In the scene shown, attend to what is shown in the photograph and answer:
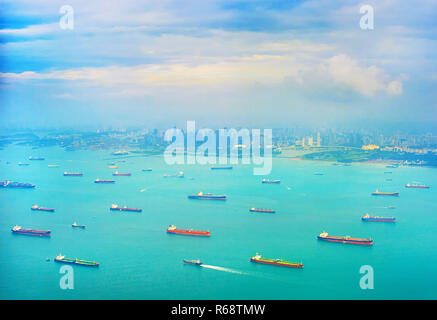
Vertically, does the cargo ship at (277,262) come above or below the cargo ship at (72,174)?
below

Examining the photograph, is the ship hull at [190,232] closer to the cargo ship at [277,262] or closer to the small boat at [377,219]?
the cargo ship at [277,262]

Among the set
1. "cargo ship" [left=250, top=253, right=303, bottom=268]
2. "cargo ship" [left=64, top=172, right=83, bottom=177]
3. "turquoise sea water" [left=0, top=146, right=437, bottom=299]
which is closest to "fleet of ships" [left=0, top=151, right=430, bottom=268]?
"cargo ship" [left=250, top=253, right=303, bottom=268]

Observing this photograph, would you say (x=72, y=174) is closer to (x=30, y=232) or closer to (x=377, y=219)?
(x=30, y=232)

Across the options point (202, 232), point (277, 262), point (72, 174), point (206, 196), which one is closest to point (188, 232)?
point (202, 232)

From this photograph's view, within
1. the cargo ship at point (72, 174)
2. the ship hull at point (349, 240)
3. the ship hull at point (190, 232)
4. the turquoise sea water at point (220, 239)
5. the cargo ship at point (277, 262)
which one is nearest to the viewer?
the turquoise sea water at point (220, 239)

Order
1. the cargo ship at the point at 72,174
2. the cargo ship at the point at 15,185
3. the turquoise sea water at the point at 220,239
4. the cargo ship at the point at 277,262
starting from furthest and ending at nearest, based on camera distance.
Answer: the cargo ship at the point at 72,174
the cargo ship at the point at 15,185
the cargo ship at the point at 277,262
the turquoise sea water at the point at 220,239

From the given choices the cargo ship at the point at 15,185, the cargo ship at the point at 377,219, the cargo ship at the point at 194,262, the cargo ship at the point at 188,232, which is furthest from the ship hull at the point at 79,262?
the cargo ship at the point at 15,185

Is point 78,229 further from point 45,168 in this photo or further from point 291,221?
point 45,168

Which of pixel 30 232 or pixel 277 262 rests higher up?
pixel 30 232

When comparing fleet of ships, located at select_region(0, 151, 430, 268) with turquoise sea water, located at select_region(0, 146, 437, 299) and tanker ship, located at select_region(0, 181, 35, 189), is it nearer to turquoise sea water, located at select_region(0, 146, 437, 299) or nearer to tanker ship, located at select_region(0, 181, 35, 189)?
tanker ship, located at select_region(0, 181, 35, 189)
